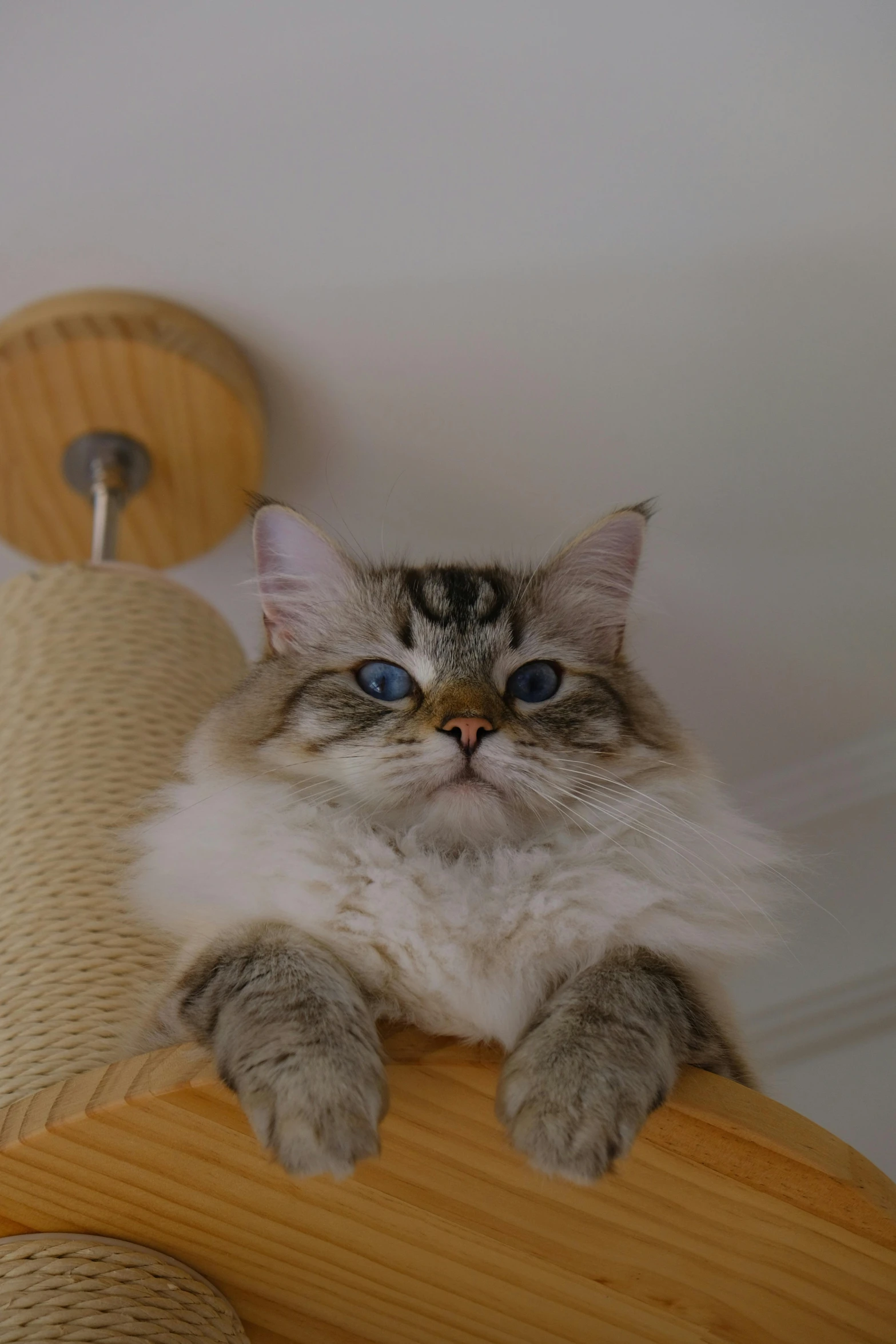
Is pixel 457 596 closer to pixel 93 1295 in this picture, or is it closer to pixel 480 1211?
pixel 480 1211

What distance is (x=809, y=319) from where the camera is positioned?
1899 millimetres

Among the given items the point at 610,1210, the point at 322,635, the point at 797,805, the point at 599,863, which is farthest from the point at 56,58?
the point at 797,805

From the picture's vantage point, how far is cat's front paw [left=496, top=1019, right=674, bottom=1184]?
0.85 metres

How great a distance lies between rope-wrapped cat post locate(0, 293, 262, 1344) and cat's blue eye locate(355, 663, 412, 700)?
309mm

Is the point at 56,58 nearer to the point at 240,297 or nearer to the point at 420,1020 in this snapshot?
the point at 240,297

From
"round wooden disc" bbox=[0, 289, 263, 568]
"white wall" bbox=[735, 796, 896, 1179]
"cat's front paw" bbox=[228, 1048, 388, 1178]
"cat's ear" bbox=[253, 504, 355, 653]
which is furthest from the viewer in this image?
"white wall" bbox=[735, 796, 896, 1179]

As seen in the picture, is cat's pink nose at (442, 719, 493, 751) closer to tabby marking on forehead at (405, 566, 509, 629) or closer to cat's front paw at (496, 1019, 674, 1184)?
tabby marking on forehead at (405, 566, 509, 629)

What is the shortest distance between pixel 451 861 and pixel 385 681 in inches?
11.5

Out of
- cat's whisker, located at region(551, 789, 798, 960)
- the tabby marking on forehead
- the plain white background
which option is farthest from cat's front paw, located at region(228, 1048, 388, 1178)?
the plain white background

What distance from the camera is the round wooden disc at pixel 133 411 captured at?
1.90 meters

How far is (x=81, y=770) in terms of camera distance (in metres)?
1.62

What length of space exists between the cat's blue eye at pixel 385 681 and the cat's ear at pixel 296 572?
6.6 inches

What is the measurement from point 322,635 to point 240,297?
Result: 0.75m

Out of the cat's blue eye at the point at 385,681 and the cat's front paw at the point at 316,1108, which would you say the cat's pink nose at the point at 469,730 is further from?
the cat's front paw at the point at 316,1108
